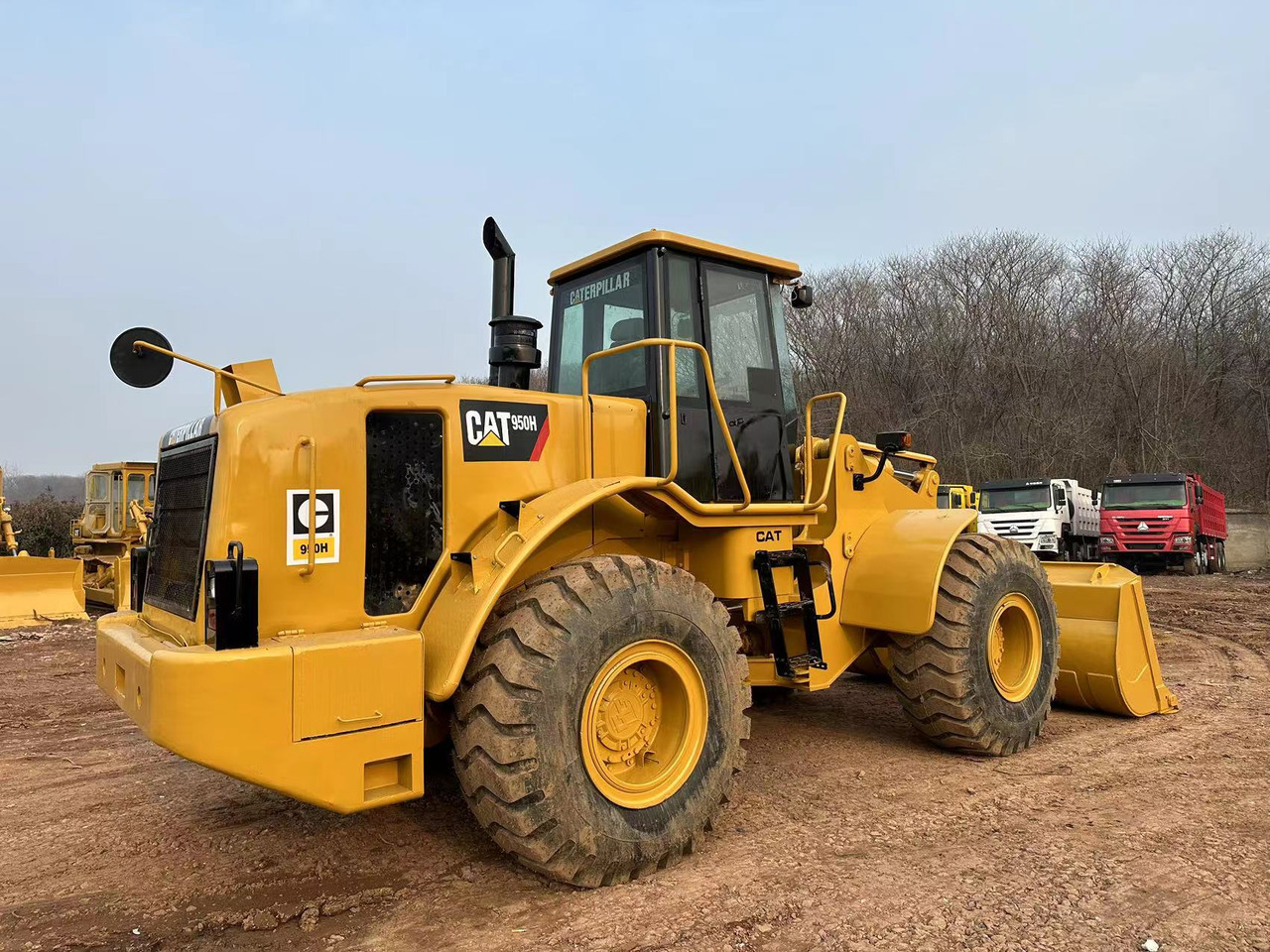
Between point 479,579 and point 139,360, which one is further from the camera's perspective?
point 139,360

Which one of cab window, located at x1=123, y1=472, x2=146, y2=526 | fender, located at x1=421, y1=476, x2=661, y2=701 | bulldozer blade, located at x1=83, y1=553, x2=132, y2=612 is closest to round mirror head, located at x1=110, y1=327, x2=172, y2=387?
fender, located at x1=421, y1=476, x2=661, y2=701

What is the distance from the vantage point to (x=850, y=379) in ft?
128

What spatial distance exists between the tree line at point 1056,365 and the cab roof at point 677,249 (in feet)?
90.2

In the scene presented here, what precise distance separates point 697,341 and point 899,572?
188cm

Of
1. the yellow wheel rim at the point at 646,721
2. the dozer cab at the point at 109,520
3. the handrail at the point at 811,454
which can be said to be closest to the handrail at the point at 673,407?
the handrail at the point at 811,454

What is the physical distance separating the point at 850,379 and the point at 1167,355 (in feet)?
40.8

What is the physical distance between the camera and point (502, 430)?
400 centimetres

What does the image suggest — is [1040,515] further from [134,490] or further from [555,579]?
[555,579]

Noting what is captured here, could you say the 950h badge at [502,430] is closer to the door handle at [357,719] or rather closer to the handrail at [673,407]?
the handrail at [673,407]

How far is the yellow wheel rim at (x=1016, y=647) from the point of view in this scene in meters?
5.69

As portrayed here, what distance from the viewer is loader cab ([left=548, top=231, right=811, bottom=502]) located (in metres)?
4.73

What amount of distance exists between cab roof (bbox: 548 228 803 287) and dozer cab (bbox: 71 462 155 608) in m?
14.1

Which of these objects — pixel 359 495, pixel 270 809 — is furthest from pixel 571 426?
pixel 270 809

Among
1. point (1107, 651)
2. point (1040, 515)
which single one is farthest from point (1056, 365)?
point (1107, 651)
